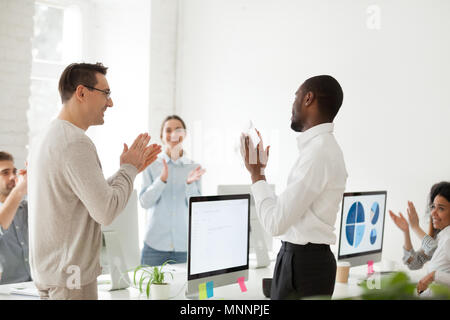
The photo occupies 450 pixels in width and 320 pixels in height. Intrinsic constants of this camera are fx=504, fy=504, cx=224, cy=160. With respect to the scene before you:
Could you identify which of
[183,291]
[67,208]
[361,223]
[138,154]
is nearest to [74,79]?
[138,154]

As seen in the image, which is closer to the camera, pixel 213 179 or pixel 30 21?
pixel 30 21

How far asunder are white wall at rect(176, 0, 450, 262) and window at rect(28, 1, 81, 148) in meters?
1.17

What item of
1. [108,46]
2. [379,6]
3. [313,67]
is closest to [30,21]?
[108,46]

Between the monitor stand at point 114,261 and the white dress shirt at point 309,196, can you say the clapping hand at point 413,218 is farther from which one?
the monitor stand at point 114,261

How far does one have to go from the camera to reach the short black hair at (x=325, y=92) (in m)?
1.59

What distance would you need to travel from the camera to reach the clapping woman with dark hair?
2.22 meters

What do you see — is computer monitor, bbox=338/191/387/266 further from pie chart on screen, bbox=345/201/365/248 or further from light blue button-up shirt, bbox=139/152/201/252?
light blue button-up shirt, bbox=139/152/201/252

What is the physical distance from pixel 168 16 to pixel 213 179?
161 centimetres

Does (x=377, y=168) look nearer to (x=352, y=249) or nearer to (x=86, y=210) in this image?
(x=352, y=249)

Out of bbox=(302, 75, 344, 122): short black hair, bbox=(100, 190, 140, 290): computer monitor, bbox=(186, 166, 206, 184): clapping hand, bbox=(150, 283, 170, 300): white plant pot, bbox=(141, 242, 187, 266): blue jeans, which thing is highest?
bbox=(302, 75, 344, 122): short black hair

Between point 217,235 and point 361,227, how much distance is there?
37.3 inches

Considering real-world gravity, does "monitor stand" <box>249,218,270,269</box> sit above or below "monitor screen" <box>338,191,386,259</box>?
below

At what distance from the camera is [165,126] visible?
344 cm

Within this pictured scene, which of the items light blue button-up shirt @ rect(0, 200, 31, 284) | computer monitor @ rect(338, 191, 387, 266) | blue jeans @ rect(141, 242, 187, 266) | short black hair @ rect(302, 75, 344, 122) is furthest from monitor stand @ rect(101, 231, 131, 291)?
short black hair @ rect(302, 75, 344, 122)
